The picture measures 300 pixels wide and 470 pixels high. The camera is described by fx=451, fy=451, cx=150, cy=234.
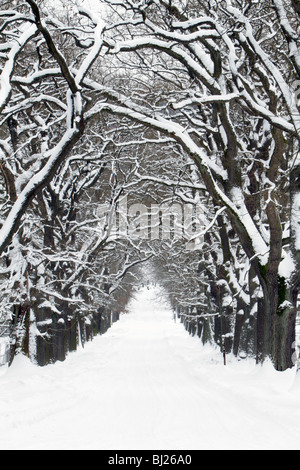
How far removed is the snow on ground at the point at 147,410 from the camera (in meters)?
5.63

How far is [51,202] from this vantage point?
1717cm

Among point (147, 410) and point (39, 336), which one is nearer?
point (147, 410)

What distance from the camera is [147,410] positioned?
7.83 metres

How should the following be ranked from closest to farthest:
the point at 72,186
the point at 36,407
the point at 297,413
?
1. the point at 297,413
2. the point at 36,407
3. the point at 72,186

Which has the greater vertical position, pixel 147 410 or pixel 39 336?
pixel 39 336

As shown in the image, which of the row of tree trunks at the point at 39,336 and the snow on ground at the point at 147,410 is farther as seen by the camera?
the row of tree trunks at the point at 39,336

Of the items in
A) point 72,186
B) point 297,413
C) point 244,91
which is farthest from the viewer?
point 72,186

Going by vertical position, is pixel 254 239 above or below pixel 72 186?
below

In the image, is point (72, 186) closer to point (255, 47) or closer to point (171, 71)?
point (171, 71)

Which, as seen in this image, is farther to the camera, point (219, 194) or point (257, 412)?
point (219, 194)

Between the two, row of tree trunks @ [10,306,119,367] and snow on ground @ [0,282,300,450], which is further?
row of tree trunks @ [10,306,119,367]

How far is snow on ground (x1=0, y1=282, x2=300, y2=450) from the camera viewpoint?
563 centimetres
